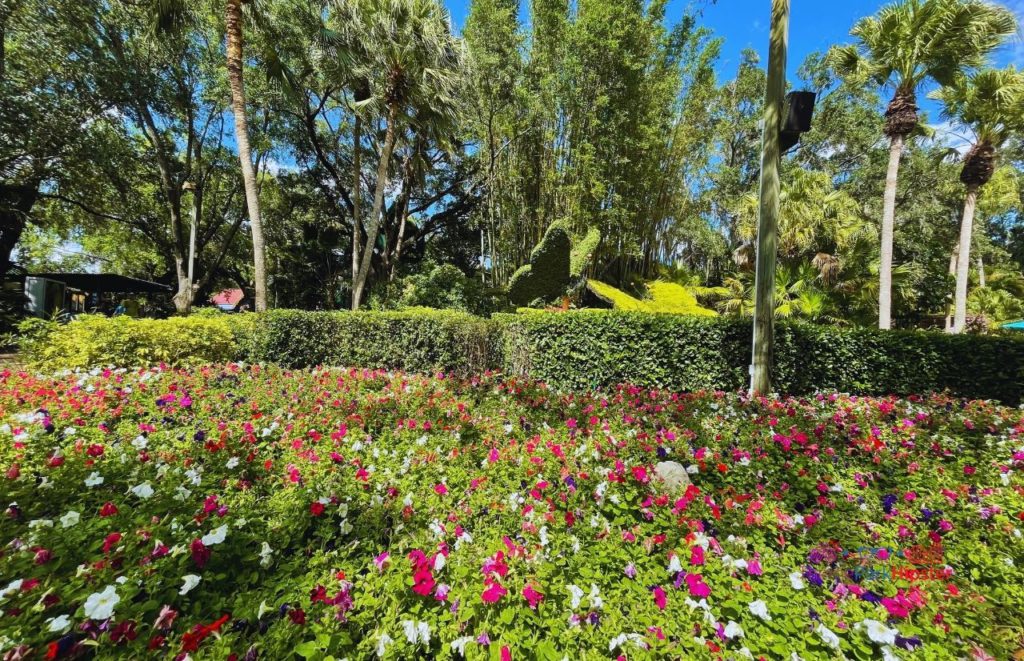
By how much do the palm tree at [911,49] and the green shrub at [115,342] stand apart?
41.8 feet

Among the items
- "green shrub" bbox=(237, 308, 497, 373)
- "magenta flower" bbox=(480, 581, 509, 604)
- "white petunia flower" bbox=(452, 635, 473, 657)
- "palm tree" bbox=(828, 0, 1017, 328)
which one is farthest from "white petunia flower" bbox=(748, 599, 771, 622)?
"palm tree" bbox=(828, 0, 1017, 328)

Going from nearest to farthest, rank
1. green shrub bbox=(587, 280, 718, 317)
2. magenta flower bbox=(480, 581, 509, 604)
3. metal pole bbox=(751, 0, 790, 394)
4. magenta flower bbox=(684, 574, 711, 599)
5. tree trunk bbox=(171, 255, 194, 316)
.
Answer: magenta flower bbox=(480, 581, 509, 604) < magenta flower bbox=(684, 574, 711, 599) < metal pole bbox=(751, 0, 790, 394) < green shrub bbox=(587, 280, 718, 317) < tree trunk bbox=(171, 255, 194, 316)

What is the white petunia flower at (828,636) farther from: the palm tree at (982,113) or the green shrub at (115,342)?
the palm tree at (982,113)

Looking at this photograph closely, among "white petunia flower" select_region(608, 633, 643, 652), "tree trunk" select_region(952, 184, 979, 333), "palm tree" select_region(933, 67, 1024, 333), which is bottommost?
"white petunia flower" select_region(608, 633, 643, 652)

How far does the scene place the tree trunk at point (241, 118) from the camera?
8.09m

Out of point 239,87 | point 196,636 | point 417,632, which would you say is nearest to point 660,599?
point 417,632

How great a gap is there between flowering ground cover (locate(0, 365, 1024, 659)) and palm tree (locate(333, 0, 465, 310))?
9.37 m

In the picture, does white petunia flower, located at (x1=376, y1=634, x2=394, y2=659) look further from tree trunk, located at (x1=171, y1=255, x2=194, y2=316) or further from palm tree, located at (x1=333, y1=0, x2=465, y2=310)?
tree trunk, located at (x1=171, y1=255, x2=194, y2=316)

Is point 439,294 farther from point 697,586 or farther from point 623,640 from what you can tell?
point 623,640

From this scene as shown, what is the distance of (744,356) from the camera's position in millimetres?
5469

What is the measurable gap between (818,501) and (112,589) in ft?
9.95

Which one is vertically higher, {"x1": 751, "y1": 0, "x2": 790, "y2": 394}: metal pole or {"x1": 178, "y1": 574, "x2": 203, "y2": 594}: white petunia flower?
{"x1": 751, "y1": 0, "x2": 790, "y2": 394}: metal pole

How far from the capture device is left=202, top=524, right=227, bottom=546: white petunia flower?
151 cm

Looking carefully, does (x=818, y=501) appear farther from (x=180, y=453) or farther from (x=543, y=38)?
(x=543, y=38)
